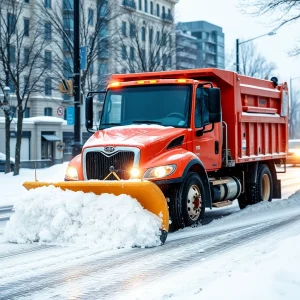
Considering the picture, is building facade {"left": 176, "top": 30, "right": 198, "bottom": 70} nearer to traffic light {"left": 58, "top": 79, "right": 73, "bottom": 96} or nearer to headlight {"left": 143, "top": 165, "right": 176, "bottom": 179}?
traffic light {"left": 58, "top": 79, "right": 73, "bottom": 96}

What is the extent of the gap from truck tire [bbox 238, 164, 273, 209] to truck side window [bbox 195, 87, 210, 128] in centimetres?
316

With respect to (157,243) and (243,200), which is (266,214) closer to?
(243,200)

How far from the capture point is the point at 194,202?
998 cm

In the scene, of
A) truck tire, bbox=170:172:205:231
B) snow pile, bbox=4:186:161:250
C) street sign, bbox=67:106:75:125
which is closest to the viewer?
snow pile, bbox=4:186:161:250

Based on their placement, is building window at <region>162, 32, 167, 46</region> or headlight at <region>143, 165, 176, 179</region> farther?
building window at <region>162, 32, 167, 46</region>

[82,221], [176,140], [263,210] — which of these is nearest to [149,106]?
[176,140]

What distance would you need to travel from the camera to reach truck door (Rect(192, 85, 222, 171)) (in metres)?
10.6

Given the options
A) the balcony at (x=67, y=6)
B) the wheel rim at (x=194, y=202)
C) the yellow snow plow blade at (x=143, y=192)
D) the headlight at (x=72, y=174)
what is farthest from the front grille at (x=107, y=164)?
the balcony at (x=67, y=6)

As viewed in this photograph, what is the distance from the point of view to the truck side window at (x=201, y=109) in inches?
418

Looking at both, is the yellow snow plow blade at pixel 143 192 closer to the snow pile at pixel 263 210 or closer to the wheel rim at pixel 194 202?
the wheel rim at pixel 194 202

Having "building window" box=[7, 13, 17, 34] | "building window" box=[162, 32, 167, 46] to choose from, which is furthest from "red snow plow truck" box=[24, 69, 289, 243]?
"building window" box=[162, 32, 167, 46]

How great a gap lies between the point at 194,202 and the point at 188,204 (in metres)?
0.22

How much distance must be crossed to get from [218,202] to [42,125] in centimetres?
4576

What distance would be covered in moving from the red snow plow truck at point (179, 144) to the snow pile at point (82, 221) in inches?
6.8
